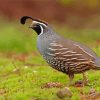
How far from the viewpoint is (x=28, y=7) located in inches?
1453

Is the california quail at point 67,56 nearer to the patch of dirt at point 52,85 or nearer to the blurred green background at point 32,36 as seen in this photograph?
the patch of dirt at point 52,85

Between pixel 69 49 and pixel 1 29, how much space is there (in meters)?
15.7

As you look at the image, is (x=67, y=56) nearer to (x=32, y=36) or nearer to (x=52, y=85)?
(x=52, y=85)

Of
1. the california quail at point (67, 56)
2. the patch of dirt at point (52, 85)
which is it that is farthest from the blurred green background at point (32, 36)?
the california quail at point (67, 56)

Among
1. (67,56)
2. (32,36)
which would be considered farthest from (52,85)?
(32,36)

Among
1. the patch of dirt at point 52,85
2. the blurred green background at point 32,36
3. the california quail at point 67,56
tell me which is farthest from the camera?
the blurred green background at point 32,36

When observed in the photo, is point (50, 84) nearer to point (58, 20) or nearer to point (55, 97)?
point (55, 97)

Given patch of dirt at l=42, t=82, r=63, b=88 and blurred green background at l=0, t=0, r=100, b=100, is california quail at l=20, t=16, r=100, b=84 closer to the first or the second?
patch of dirt at l=42, t=82, r=63, b=88

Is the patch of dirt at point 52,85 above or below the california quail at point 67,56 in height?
below

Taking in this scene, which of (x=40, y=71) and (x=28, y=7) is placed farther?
(x=28, y=7)

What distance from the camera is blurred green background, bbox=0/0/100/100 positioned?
12.3 m

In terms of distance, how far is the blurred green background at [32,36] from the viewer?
12.3m

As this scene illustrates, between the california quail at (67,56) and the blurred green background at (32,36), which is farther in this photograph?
the blurred green background at (32,36)

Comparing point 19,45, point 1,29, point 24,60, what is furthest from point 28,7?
point 24,60
